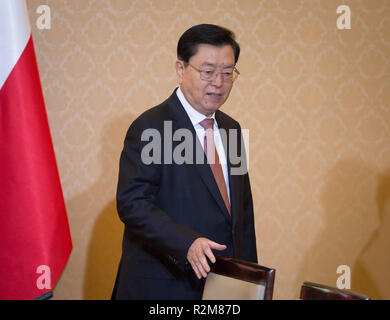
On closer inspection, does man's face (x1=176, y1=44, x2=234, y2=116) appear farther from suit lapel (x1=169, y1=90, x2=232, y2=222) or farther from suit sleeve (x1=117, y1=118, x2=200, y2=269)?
suit sleeve (x1=117, y1=118, x2=200, y2=269)

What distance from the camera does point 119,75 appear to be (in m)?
3.02

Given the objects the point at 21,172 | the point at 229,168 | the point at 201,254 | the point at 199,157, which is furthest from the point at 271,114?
the point at 201,254

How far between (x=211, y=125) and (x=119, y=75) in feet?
4.26

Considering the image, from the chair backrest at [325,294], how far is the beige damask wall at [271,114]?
6.29 ft

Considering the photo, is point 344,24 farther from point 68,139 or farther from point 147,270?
point 147,270

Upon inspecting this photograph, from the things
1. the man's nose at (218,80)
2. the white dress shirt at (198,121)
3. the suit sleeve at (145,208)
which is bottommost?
the suit sleeve at (145,208)

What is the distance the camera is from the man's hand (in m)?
1.43

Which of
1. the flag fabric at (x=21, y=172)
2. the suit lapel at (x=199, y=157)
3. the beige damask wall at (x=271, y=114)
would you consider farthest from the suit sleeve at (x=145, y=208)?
the beige damask wall at (x=271, y=114)

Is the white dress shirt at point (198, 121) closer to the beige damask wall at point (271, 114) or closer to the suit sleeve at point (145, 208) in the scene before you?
the suit sleeve at point (145, 208)

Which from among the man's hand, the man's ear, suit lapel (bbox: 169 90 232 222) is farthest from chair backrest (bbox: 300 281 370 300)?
the man's ear

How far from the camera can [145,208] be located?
5.30 feet

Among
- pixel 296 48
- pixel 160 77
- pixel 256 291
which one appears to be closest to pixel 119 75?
pixel 160 77

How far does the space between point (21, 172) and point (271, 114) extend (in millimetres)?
1702

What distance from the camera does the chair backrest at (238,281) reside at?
1.31 m
